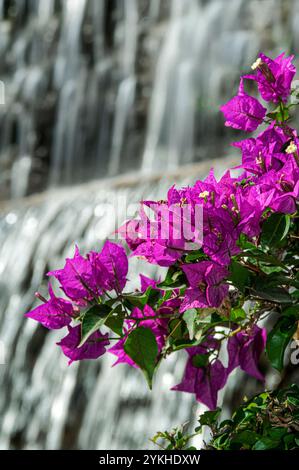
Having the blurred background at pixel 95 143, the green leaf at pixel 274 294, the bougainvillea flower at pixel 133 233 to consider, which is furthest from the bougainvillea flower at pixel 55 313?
the blurred background at pixel 95 143

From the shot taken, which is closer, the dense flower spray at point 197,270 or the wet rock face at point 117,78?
the dense flower spray at point 197,270

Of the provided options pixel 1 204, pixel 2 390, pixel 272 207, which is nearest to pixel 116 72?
pixel 1 204

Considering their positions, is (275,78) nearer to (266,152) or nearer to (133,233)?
(266,152)

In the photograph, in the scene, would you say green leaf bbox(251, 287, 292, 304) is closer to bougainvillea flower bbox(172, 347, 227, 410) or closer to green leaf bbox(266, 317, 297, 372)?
green leaf bbox(266, 317, 297, 372)

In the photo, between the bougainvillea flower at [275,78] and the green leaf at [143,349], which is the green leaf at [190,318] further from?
the bougainvillea flower at [275,78]

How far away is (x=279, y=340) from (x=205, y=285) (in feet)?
0.47

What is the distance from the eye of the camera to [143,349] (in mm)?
866

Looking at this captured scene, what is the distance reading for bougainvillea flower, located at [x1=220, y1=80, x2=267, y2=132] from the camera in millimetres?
1073

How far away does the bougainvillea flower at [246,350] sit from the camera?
3.44 ft

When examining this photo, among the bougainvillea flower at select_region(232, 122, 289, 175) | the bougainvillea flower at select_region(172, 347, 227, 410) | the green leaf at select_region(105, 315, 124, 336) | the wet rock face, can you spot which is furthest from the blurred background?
the green leaf at select_region(105, 315, 124, 336)

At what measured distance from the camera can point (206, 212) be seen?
0.84m

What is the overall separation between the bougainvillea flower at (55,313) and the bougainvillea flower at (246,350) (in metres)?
0.24

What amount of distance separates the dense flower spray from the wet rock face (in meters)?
3.95
